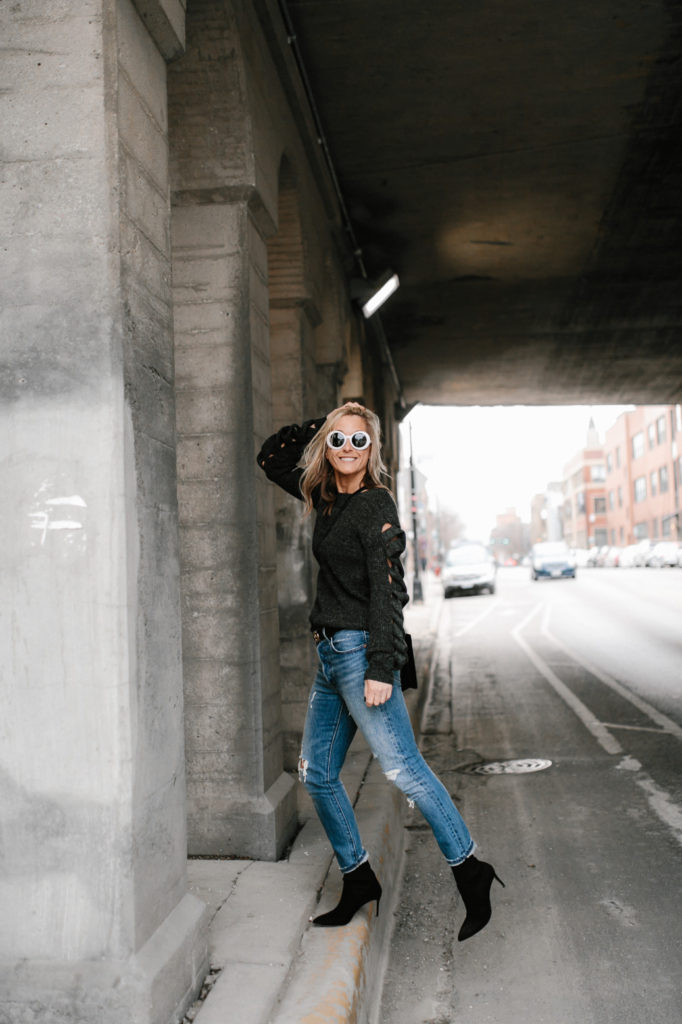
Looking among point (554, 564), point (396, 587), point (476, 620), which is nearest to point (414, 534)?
point (476, 620)

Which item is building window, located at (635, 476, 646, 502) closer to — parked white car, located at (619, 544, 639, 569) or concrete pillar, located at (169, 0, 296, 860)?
parked white car, located at (619, 544, 639, 569)

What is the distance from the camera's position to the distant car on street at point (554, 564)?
141 ft

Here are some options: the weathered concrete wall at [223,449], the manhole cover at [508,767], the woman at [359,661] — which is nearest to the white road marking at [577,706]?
the manhole cover at [508,767]

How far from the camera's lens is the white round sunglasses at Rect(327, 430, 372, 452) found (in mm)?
3652

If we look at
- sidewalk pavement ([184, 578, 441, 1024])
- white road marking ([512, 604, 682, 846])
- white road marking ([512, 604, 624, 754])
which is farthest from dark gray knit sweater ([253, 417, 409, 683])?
white road marking ([512, 604, 624, 754])

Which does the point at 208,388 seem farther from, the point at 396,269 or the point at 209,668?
the point at 396,269

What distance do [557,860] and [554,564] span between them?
38.9m

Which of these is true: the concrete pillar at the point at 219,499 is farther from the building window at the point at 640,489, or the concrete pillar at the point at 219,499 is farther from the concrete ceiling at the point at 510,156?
the building window at the point at 640,489

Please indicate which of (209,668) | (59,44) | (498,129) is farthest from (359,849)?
(498,129)

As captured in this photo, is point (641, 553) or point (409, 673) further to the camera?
point (641, 553)

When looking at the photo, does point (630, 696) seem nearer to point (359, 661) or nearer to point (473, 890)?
point (473, 890)

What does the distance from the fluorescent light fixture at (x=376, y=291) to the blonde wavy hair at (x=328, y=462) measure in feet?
26.6

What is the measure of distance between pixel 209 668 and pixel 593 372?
54.4ft

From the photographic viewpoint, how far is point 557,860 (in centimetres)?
517
